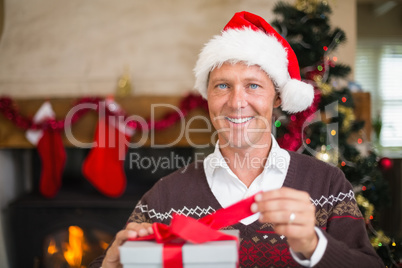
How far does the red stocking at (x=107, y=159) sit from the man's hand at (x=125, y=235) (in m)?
1.71

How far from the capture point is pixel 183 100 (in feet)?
8.51

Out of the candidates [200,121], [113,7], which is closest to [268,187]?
[200,121]

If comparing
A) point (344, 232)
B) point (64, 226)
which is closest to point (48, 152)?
point (64, 226)

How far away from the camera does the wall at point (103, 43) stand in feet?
9.09

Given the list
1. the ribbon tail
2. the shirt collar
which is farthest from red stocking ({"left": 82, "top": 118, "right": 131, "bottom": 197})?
the ribbon tail

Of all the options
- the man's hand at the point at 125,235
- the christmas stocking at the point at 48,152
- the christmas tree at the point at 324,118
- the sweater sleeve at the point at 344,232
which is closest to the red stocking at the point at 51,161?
the christmas stocking at the point at 48,152

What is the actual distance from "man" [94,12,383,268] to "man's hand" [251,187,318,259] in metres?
0.29

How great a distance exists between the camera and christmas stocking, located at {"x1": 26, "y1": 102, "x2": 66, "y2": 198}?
2.65m

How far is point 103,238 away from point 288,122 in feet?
4.71

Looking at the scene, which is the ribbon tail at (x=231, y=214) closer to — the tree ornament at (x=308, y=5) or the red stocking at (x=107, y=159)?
the tree ornament at (x=308, y=5)

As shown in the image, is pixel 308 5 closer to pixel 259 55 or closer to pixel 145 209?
pixel 259 55

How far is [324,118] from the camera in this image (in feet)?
7.12

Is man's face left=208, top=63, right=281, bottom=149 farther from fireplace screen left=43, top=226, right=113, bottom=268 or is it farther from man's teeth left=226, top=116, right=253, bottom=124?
fireplace screen left=43, top=226, right=113, bottom=268

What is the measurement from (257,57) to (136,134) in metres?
1.59
